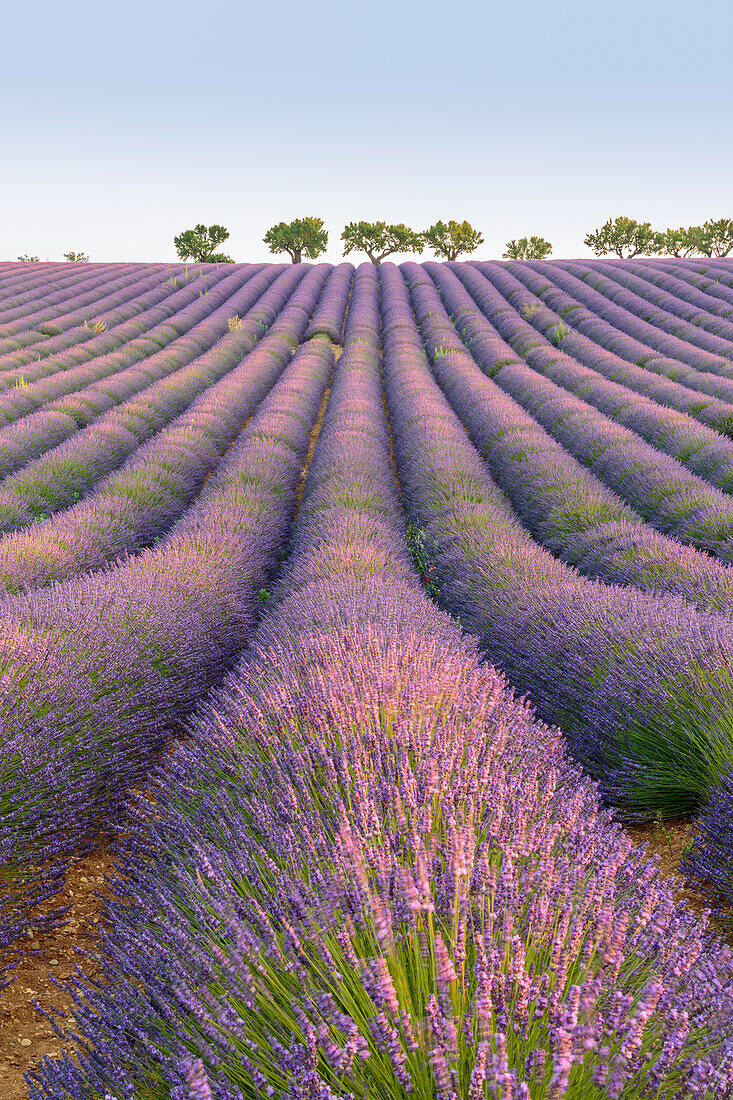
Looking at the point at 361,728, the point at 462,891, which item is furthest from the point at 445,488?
the point at 462,891

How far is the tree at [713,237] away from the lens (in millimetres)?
33312

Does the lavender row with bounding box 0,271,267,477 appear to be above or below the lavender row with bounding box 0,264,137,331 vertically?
below

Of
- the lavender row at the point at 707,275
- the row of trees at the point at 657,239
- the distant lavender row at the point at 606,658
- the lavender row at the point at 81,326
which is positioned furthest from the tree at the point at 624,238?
the distant lavender row at the point at 606,658

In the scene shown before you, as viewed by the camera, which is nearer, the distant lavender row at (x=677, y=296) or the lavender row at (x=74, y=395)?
the lavender row at (x=74, y=395)

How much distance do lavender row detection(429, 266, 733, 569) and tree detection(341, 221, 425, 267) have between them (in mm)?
28267

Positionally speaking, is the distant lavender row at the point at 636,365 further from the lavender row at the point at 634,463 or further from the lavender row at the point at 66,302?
the lavender row at the point at 66,302

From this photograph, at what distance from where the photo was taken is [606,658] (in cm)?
321

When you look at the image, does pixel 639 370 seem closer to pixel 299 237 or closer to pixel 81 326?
pixel 81 326

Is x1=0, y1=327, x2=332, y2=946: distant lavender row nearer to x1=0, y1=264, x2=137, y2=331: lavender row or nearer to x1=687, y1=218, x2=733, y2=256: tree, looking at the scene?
x1=0, y1=264, x2=137, y2=331: lavender row

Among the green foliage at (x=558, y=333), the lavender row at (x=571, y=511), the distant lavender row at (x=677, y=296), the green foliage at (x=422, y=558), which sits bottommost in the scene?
the green foliage at (x=422, y=558)

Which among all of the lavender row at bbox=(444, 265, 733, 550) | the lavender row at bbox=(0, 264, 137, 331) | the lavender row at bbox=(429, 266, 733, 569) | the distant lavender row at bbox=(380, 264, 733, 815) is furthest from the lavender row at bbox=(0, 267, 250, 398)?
the distant lavender row at bbox=(380, 264, 733, 815)

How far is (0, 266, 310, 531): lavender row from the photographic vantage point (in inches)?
280

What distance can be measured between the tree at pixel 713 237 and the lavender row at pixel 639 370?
65.4ft

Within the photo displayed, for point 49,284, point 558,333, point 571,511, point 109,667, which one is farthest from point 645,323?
point 49,284
